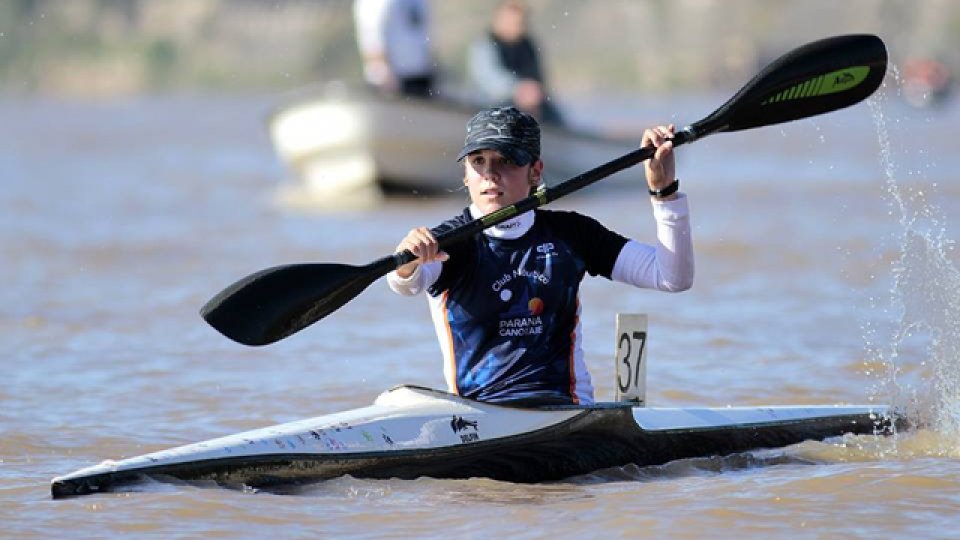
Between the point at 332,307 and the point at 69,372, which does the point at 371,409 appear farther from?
the point at 69,372

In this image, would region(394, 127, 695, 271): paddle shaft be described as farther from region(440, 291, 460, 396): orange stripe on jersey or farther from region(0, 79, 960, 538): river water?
region(0, 79, 960, 538): river water

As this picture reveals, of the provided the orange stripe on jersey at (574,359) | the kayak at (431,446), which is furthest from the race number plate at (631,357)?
the orange stripe on jersey at (574,359)

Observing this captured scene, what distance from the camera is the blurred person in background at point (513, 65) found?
57.6 feet

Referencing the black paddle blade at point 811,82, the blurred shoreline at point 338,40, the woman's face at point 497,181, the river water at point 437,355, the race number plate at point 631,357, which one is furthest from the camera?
the blurred shoreline at point 338,40

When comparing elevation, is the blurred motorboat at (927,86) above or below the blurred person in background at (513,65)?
above

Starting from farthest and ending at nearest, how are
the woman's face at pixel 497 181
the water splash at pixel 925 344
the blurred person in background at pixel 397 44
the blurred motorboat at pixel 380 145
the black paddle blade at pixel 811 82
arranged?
the blurred motorboat at pixel 380 145 < the blurred person in background at pixel 397 44 < the water splash at pixel 925 344 < the black paddle blade at pixel 811 82 < the woman's face at pixel 497 181

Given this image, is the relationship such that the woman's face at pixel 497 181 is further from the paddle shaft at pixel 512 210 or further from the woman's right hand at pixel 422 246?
the woman's right hand at pixel 422 246

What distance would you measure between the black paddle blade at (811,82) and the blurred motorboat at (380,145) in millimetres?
9874

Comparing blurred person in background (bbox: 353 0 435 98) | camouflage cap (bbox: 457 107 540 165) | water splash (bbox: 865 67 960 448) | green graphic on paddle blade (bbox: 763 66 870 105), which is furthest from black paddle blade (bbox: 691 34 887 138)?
blurred person in background (bbox: 353 0 435 98)

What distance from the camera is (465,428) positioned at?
20.4 feet

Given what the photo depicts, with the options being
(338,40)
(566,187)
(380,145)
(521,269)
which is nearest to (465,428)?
(521,269)

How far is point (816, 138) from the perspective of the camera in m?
32.3

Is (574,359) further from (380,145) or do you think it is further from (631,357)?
(380,145)

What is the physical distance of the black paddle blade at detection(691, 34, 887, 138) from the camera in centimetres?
698
